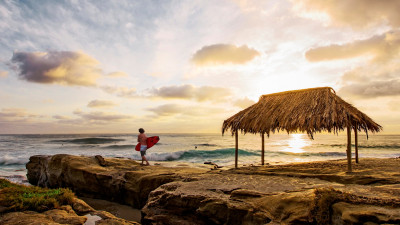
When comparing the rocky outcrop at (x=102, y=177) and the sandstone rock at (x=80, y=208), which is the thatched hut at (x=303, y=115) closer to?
the rocky outcrop at (x=102, y=177)

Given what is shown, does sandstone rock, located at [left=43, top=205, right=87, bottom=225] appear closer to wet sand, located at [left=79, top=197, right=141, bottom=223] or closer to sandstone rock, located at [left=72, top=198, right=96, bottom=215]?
sandstone rock, located at [left=72, top=198, right=96, bottom=215]

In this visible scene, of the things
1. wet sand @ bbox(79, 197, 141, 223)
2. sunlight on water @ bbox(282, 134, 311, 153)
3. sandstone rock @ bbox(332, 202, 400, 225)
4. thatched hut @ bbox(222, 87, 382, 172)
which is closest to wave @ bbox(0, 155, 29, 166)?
wet sand @ bbox(79, 197, 141, 223)

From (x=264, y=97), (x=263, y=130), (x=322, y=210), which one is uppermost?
(x=264, y=97)

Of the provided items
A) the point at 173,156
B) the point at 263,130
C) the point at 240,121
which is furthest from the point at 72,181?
the point at 173,156

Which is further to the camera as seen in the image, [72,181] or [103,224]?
[72,181]

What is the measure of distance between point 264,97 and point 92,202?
7705 mm

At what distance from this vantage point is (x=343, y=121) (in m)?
6.49

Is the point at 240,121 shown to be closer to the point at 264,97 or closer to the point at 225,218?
the point at 264,97

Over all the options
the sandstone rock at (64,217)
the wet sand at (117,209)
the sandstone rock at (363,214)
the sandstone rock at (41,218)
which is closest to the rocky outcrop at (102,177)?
the wet sand at (117,209)

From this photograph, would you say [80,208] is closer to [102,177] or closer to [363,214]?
[102,177]

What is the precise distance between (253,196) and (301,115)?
4.14 m

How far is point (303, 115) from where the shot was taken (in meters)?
7.33

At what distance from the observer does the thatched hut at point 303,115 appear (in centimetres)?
675

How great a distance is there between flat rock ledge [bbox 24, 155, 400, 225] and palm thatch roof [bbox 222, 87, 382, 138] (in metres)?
1.55
